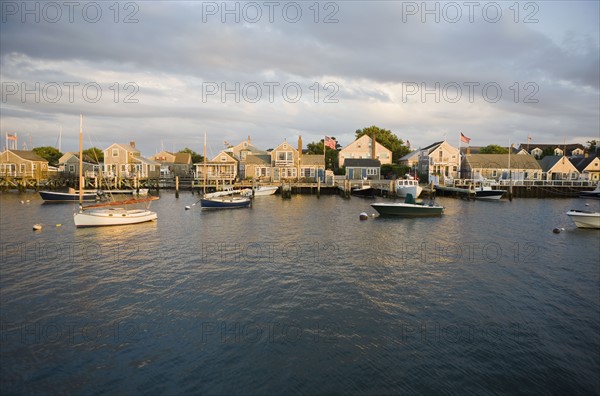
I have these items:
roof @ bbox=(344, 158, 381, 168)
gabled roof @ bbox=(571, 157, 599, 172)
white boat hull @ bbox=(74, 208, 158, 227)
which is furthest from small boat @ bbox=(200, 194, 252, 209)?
gabled roof @ bbox=(571, 157, 599, 172)

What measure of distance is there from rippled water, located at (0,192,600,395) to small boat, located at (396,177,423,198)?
29.7 meters

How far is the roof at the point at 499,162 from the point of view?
295 feet

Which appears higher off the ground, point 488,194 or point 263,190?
point 263,190

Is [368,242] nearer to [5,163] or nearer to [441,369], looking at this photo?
[441,369]

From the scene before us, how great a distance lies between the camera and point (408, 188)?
2388 inches

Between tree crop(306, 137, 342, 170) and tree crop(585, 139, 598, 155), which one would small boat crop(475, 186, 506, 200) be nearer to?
tree crop(306, 137, 342, 170)

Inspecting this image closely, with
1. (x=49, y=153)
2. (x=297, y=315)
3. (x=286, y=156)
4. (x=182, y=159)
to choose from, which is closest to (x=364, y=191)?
(x=286, y=156)

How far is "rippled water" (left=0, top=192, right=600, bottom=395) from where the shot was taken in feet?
37.8

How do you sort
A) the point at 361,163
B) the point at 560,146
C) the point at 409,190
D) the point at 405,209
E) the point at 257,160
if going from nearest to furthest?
the point at 405,209, the point at 409,190, the point at 257,160, the point at 361,163, the point at 560,146

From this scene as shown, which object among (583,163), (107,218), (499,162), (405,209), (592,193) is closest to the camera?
(107,218)

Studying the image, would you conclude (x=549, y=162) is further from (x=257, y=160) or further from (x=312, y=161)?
(x=257, y=160)

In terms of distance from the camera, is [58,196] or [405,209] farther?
[58,196]

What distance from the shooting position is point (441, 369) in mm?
12070

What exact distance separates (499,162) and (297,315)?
89.2 metres
